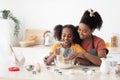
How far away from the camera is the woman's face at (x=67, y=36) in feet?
7.65

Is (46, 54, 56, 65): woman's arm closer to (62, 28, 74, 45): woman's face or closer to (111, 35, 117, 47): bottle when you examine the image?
(62, 28, 74, 45): woman's face

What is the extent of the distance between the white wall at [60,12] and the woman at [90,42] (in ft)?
4.46

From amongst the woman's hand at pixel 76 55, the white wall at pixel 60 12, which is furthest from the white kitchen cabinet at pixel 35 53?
the woman's hand at pixel 76 55

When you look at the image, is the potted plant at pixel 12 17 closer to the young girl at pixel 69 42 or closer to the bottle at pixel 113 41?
the bottle at pixel 113 41

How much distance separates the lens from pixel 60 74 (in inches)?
73.7

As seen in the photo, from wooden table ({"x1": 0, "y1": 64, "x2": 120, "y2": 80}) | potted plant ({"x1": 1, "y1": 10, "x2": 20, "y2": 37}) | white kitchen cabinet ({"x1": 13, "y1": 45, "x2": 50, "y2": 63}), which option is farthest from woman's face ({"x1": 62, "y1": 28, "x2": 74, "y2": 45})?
potted plant ({"x1": 1, "y1": 10, "x2": 20, "y2": 37})

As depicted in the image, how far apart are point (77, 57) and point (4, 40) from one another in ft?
6.91

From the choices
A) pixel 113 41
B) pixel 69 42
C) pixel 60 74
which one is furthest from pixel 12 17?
pixel 60 74

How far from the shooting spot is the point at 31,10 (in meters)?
4.05

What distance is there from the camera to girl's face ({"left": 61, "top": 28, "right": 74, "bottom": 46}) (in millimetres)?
2332

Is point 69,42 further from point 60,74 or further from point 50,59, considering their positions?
point 60,74

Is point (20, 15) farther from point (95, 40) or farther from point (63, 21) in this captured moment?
point (95, 40)

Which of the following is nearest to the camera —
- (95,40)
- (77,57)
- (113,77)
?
(113,77)

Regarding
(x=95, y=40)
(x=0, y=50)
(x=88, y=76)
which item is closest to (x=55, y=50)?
(x=95, y=40)
